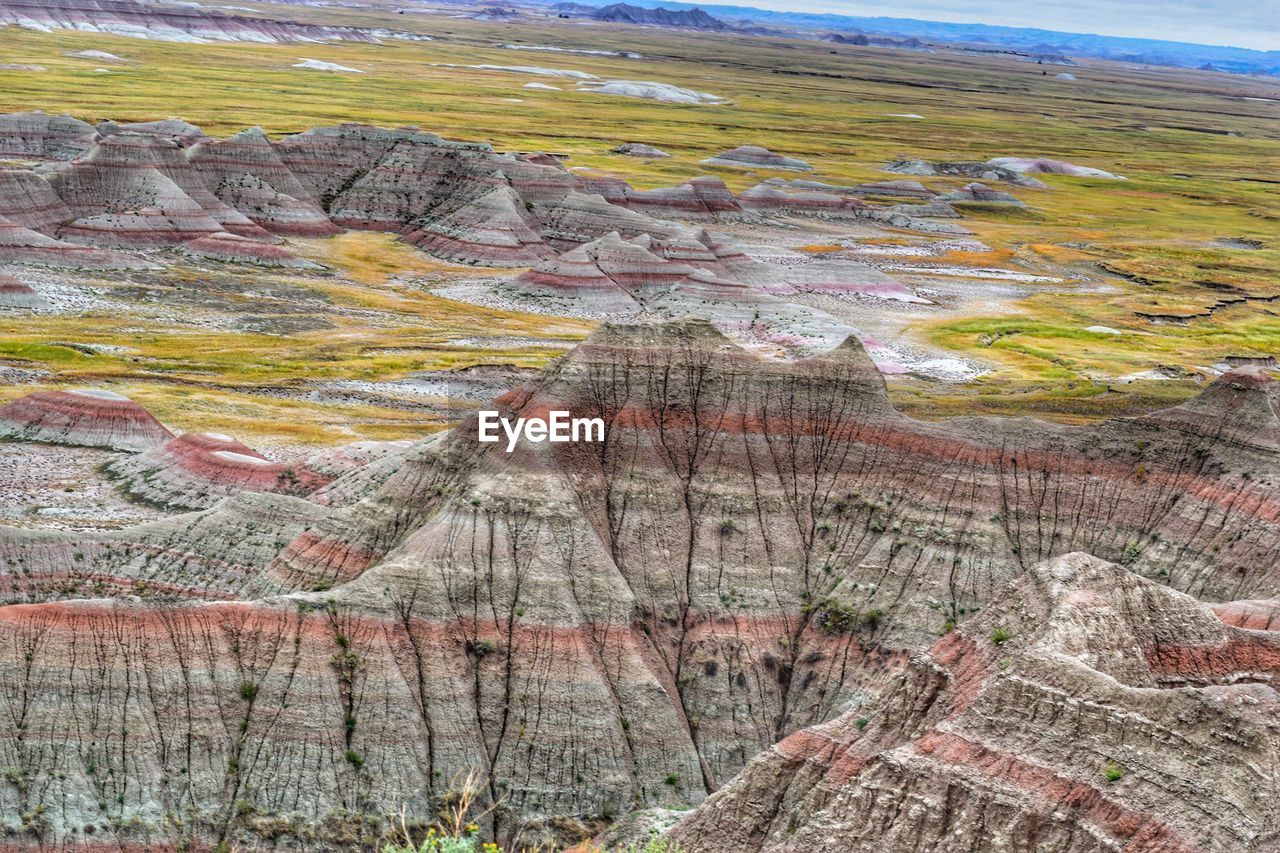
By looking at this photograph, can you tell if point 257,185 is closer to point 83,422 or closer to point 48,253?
point 48,253

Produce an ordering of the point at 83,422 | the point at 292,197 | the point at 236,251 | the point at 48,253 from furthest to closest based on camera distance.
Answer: the point at 292,197, the point at 236,251, the point at 48,253, the point at 83,422

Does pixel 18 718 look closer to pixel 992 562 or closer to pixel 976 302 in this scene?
pixel 992 562

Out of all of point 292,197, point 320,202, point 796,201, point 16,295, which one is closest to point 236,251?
point 292,197

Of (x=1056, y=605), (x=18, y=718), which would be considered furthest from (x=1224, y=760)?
(x=18, y=718)

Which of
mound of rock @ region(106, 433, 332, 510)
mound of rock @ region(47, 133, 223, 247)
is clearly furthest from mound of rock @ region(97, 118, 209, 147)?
mound of rock @ region(106, 433, 332, 510)

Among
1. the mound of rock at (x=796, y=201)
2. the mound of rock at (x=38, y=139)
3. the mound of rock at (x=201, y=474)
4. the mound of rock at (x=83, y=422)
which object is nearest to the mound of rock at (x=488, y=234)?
the mound of rock at (x=38, y=139)

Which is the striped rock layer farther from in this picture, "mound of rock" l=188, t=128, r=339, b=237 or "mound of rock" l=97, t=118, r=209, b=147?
"mound of rock" l=97, t=118, r=209, b=147
